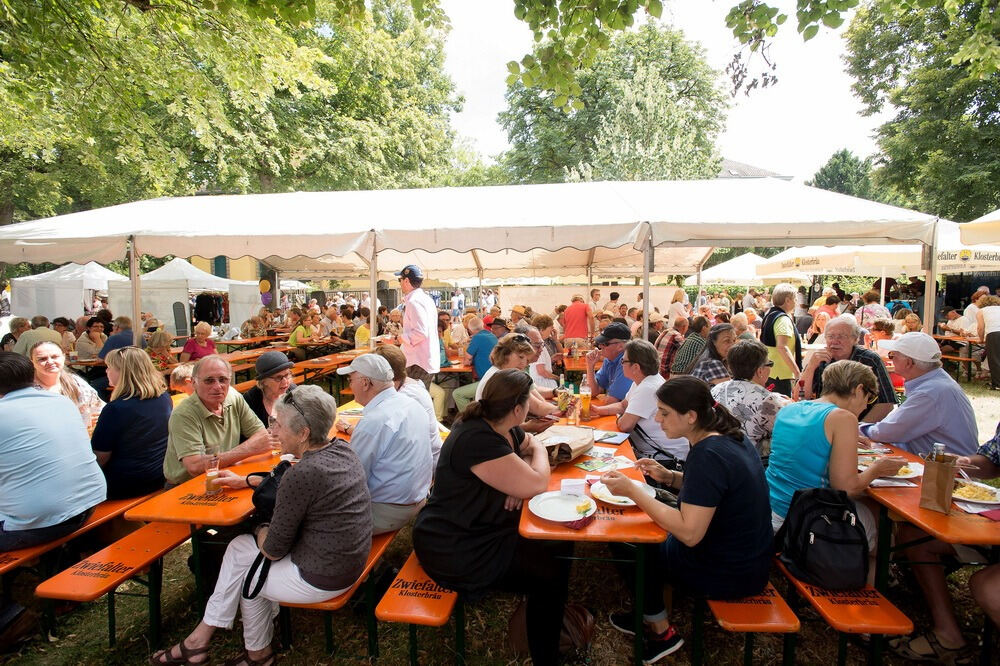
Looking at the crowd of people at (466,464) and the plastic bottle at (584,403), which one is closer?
the crowd of people at (466,464)

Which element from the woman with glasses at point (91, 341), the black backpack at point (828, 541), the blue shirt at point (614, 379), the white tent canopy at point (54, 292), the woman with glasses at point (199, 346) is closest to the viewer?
the black backpack at point (828, 541)

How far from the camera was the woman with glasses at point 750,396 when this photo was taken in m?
3.21

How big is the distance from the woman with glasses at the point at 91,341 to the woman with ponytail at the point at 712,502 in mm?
9083

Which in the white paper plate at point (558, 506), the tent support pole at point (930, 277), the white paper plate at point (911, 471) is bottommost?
the white paper plate at point (911, 471)

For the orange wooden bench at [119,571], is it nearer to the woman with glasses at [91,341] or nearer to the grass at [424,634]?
the grass at [424,634]

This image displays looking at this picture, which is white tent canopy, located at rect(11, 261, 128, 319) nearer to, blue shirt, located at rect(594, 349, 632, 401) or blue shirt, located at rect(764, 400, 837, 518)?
blue shirt, located at rect(594, 349, 632, 401)

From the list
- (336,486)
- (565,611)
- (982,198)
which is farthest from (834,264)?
(336,486)

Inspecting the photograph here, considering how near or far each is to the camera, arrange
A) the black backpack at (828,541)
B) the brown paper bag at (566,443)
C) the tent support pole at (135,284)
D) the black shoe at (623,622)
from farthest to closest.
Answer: the tent support pole at (135,284) < the brown paper bag at (566,443) < the black shoe at (623,622) < the black backpack at (828,541)

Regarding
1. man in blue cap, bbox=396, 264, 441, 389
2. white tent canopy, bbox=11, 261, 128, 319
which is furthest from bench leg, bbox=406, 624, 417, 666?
white tent canopy, bbox=11, 261, 128, 319

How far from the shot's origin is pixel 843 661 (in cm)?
234

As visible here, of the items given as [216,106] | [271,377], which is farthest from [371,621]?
[216,106]

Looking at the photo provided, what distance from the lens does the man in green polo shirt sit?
9.95 ft

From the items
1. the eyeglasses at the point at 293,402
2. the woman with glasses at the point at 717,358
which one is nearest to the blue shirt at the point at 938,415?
the woman with glasses at the point at 717,358

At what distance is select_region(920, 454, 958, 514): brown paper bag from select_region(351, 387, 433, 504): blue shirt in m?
2.42
